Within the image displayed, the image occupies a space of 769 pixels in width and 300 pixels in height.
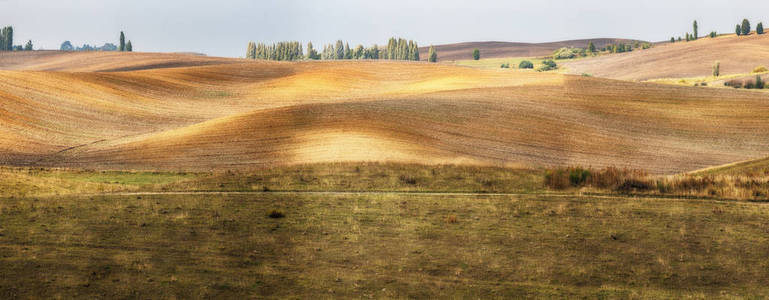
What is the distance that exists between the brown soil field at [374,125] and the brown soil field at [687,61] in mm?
71668

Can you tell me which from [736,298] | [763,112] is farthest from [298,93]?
[736,298]

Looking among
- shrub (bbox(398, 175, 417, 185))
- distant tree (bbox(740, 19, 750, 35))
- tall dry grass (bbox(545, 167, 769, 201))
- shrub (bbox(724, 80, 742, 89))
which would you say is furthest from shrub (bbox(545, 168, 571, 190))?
distant tree (bbox(740, 19, 750, 35))

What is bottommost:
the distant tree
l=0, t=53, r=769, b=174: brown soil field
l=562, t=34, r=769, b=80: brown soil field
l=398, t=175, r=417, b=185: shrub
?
l=398, t=175, r=417, b=185: shrub

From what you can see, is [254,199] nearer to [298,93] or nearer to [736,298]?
[736,298]

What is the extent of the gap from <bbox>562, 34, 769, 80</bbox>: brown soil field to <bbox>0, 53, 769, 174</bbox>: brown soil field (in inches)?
2822

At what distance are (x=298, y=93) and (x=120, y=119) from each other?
23.3 metres

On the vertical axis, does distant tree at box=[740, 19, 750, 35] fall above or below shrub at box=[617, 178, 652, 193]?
above

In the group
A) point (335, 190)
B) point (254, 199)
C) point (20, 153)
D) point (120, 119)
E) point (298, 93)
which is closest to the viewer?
point (254, 199)

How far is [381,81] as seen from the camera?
9462 cm

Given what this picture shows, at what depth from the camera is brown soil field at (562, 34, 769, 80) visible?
145 m

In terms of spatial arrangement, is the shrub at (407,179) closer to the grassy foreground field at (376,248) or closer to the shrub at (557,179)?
the grassy foreground field at (376,248)

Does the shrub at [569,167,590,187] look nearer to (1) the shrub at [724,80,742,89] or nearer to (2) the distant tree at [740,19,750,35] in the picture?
(1) the shrub at [724,80,742,89]

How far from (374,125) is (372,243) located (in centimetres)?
2683

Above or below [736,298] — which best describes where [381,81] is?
above
